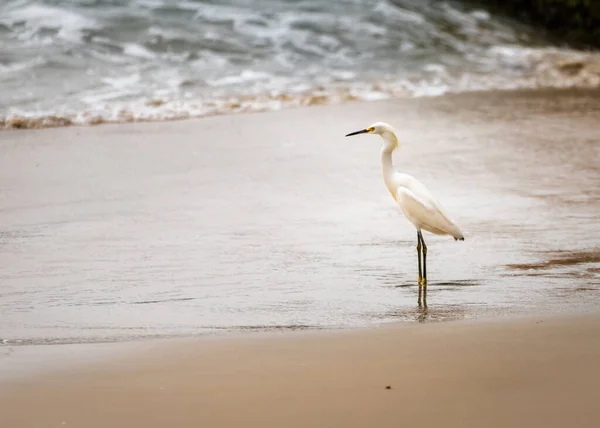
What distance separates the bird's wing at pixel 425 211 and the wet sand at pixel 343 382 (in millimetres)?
905

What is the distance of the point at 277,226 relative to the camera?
5.54m

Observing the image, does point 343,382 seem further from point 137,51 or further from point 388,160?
point 137,51

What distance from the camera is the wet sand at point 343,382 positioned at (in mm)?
2949

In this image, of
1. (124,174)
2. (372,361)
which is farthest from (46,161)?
(372,361)

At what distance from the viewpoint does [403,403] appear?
119 inches

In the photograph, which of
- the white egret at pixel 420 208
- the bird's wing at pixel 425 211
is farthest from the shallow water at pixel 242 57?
the bird's wing at pixel 425 211

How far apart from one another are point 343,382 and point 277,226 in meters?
2.38

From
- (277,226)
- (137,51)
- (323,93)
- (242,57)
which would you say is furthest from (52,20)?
(277,226)

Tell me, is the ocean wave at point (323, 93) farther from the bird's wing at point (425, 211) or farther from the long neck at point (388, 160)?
the bird's wing at point (425, 211)

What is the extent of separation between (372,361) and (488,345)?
486mm

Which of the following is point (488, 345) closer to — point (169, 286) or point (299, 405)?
point (299, 405)

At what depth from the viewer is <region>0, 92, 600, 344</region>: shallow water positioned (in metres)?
4.13

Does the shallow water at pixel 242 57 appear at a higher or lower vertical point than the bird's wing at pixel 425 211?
lower

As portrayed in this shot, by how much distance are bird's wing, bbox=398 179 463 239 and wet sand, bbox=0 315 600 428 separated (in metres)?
0.91
